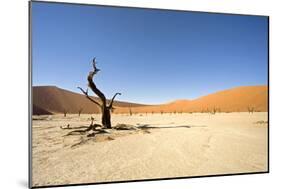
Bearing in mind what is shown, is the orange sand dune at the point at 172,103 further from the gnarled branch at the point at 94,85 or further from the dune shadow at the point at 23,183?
the dune shadow at the point at 23,183

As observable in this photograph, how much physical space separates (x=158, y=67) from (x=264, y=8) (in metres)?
1.11

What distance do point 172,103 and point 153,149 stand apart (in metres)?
0.40

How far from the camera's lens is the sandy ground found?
114 inches

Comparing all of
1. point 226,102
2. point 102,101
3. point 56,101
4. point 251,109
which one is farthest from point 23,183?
point 251,109

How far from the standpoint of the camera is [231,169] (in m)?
3.30

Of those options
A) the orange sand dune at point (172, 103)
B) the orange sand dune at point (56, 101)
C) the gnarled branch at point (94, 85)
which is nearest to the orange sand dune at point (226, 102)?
the orange sand dune at point (172, 103)

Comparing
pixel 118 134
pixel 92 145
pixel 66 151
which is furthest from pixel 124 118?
pixel 66 151

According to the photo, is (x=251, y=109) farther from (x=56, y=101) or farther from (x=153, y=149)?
(x=56, y=101)

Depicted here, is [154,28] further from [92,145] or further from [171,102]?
[92,145]

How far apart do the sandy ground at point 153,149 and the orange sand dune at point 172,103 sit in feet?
0.18

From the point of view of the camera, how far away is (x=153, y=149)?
3111 millimetres

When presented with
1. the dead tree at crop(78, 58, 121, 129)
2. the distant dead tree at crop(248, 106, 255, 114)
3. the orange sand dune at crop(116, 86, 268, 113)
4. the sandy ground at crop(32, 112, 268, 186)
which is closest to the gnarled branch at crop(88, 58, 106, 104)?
the dead tree at crop(78, 58, 121, 129)

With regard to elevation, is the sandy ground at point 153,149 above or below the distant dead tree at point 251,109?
below

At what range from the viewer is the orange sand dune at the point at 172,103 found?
2861 millimetres
